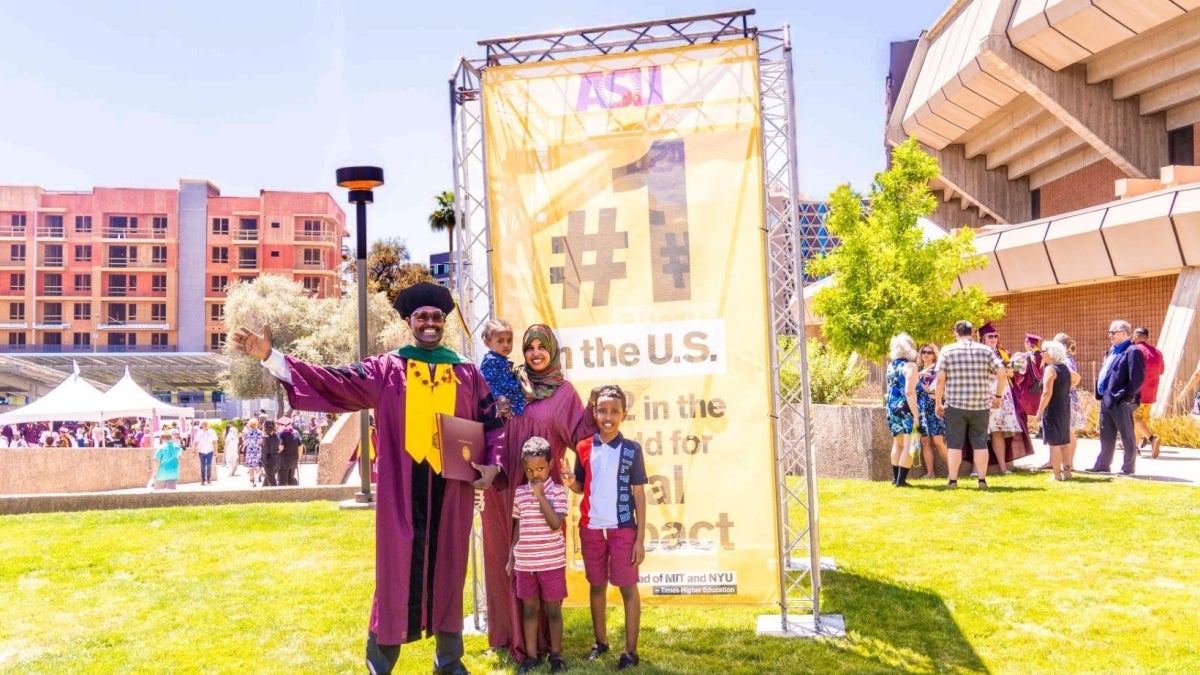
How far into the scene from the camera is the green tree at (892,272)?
826 inches

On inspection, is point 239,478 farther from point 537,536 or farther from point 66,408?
point 537,536

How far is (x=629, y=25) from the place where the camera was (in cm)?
697

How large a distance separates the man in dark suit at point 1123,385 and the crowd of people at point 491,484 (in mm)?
A: 8197

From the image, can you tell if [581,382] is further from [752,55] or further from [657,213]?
[752,55]

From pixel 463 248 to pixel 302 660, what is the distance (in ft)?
9.55

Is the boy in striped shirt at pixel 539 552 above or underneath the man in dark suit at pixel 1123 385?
underneath

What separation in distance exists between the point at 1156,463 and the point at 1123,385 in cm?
246

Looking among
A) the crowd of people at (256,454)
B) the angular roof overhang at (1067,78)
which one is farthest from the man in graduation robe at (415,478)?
the angular roof overhang at (1067,78)

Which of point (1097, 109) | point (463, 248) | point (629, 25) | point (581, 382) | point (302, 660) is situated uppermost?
point (1097, 109)

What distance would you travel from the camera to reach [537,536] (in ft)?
19.4

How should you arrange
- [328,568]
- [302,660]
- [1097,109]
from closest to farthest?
[302,660] → [328,568] → [1097,109]

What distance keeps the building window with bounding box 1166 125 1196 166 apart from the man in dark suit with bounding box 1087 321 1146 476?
1705 centimetres

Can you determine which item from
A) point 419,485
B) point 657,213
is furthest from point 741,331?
point 419,485

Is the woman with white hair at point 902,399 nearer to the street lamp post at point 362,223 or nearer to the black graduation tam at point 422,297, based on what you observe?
the street lamp post at point 362,223
